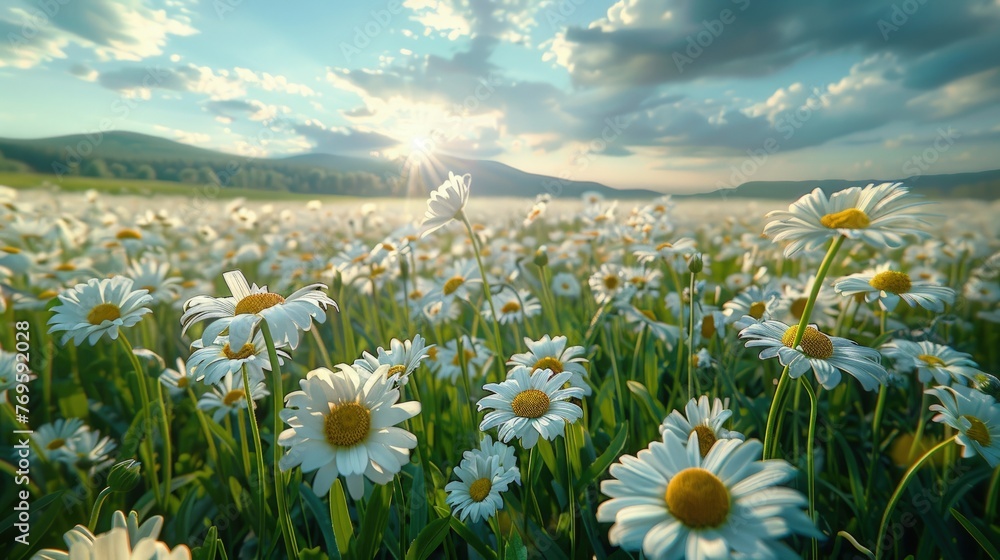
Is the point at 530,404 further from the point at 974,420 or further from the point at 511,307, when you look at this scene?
the point at 511,307

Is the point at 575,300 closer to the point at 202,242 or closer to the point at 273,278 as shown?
the point at 273,278

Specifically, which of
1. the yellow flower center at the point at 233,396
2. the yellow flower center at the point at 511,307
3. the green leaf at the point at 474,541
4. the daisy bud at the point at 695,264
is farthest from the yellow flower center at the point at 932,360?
the yellow flower center at the point at 233,396

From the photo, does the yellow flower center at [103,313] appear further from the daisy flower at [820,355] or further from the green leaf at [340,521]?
the daisy flower at [820,355]

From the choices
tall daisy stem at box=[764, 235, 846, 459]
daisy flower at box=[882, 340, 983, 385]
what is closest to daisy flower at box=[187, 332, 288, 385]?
tall daisy stem at box=[764, 235, 846, 459]

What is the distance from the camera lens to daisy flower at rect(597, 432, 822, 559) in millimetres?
797

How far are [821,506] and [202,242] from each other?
739 centimetres

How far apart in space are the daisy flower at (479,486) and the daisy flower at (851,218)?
3.16ft

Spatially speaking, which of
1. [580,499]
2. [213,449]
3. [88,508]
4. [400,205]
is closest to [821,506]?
[580,499]

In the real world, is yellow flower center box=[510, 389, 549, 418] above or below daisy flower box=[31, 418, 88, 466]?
above

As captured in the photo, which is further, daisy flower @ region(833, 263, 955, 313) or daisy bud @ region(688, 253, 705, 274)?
→ daisy bud @ region(688, 253, 705, 274)

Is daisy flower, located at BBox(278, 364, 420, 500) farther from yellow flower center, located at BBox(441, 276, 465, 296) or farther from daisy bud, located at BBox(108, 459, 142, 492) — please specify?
yellow flower center, located at BBox(441, 276, 465, 296)

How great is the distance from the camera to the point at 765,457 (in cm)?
115

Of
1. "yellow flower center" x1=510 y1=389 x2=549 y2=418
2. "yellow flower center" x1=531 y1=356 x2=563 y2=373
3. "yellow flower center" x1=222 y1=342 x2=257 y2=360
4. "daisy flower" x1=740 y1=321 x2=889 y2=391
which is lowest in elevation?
"yellow flower center" x1=531 y1=356 x2=563 y2=373

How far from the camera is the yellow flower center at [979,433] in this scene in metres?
1.33
